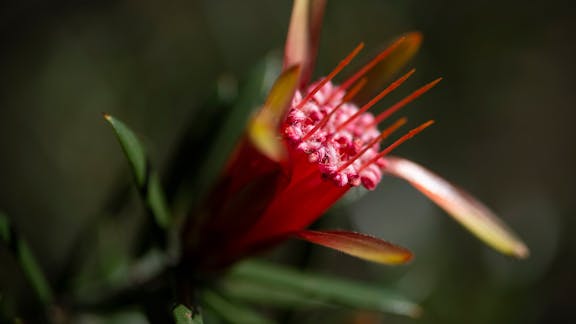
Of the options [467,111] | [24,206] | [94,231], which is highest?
[467,111]

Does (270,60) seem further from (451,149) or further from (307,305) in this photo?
(451,149)

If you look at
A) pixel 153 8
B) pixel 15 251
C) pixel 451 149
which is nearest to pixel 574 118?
pixel 451 149

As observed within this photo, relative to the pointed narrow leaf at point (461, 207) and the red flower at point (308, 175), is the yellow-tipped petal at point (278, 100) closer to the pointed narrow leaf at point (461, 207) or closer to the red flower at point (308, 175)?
the red flower at point (308, 175)

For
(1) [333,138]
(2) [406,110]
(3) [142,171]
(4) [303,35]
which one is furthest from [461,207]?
(2) [406,110]

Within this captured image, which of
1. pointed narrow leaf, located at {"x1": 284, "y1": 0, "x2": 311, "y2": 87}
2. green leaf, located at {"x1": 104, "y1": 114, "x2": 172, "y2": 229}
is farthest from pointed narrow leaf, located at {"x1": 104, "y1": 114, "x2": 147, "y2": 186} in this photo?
pointed narrow leaf, located at {"x1": 284, "y1": 0, "x2": 311, "y2": 87}

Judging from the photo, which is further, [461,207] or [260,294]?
[260,294]

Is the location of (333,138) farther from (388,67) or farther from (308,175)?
(388,67)
